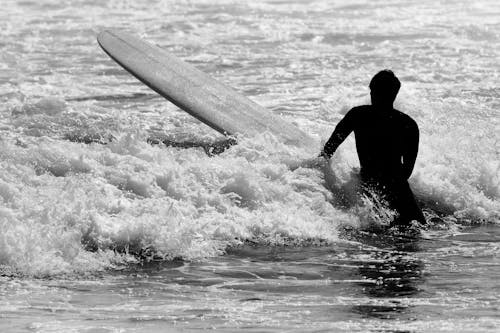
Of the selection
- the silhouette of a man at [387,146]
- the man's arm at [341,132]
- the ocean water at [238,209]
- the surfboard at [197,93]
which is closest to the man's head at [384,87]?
the silhouette of a man at [387,146]

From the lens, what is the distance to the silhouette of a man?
7.98 m

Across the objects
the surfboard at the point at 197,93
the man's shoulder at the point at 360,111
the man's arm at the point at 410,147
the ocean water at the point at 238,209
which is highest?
the man's shoulder at the point at 360,111

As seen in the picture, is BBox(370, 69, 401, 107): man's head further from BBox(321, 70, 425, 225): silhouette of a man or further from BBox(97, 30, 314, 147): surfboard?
BBox(97, 30, 314, 147): surfboard

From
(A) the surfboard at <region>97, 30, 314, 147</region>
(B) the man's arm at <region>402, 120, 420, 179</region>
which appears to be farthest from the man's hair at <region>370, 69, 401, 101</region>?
(A) the surfboard at <region>97, 30, 314, 147</region>

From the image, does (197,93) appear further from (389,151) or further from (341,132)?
(389,151)

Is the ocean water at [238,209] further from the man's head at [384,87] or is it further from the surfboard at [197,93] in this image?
the man's head at [384,87]

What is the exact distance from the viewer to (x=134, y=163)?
340 inches

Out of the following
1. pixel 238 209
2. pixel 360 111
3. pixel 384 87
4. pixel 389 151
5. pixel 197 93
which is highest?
pixel 384 87

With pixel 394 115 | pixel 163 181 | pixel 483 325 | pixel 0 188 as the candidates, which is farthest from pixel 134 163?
pixel 483 325

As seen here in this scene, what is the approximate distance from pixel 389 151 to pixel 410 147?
146 millimetres

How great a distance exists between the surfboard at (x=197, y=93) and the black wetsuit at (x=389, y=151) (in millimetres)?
1426

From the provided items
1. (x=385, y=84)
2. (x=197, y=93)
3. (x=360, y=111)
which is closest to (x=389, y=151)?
(x=360, y=111)

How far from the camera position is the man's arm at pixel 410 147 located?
795 cm

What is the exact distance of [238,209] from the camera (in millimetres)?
8055
